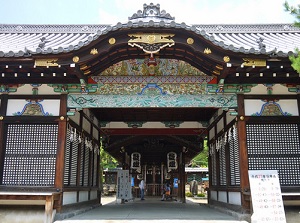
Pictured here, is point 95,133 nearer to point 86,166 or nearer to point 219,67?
point 86,166

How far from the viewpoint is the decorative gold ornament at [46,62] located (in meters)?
7.85

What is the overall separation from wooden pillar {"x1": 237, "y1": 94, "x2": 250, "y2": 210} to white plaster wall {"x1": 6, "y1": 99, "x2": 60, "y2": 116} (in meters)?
4.82

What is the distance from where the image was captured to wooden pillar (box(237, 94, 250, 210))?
805cm

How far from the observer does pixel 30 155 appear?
28.1 ft

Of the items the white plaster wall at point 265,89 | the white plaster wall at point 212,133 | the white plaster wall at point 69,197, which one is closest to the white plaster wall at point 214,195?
the white plaster wall at point 212,133

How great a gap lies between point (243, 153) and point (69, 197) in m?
4.85

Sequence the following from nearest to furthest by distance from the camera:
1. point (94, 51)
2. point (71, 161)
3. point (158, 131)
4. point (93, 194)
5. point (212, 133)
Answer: point (94, 51)
point (71, 161)
point (93, 194)
point (212, 133)
point (158, 131)

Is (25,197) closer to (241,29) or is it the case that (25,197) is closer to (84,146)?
(84,146)

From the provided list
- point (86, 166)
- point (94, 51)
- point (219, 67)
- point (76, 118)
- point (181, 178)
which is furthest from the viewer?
point (181, 178)

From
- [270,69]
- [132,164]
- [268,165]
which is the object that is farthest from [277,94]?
[132,164]

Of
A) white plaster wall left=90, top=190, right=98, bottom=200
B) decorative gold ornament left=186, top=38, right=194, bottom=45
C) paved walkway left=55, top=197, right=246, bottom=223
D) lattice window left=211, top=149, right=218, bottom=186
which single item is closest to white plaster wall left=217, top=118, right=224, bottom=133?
lattice window left=211, top=149, right=218, bottom=186

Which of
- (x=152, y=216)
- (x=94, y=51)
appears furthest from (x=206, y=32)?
(x=152, y=216)

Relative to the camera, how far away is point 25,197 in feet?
24.2

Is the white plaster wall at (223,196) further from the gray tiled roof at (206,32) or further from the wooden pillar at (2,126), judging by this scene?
the wooden pillar at (2,126)
